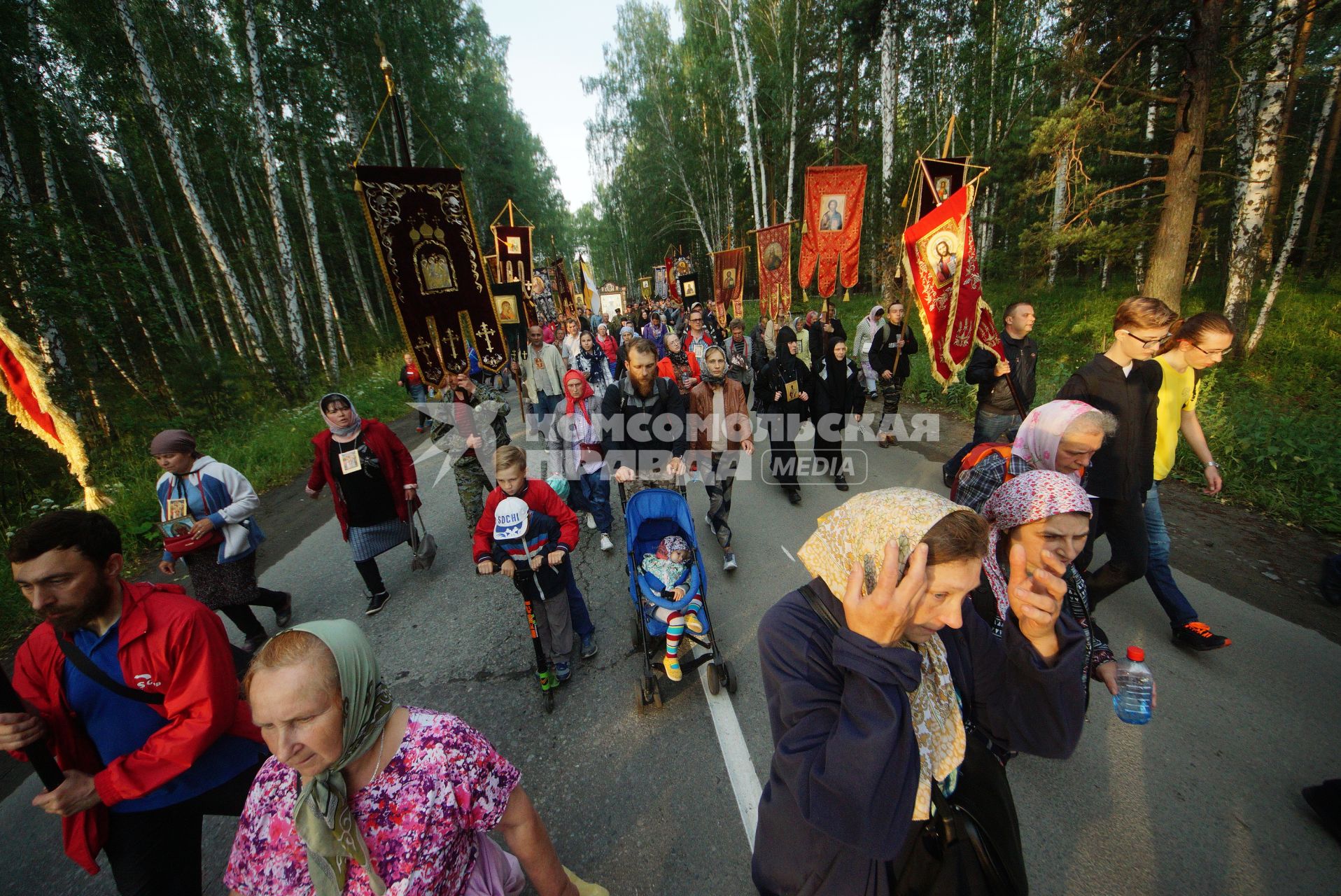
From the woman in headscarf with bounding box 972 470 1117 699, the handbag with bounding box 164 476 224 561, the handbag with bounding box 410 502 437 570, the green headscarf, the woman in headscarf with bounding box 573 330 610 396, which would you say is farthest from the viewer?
the woman in headscarf with bounding box 573 330 610 396

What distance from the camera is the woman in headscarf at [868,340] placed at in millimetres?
7902

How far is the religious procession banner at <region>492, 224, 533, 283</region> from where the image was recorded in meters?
9.82

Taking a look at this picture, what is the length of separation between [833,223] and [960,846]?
10.4 metres

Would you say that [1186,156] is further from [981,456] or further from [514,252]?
[514,252]

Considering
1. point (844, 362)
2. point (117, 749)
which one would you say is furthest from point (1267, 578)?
point (117, 749)

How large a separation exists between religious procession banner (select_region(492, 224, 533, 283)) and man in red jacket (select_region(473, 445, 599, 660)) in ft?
25.5

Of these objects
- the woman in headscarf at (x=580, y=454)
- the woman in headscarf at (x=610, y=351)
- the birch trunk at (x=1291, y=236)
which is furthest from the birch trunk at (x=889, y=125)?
the woman in headscarf at (x=580, y=454)

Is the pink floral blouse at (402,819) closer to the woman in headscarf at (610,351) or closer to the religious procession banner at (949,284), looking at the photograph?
the religious procession banner at (949,284)

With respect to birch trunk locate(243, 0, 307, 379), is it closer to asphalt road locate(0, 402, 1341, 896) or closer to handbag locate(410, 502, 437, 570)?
handbag locate(410, 502, 437, 570)

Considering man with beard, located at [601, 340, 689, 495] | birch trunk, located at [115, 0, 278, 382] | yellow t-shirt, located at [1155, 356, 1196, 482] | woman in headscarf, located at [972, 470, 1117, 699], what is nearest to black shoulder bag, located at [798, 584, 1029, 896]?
woman in headscarf, located at [972, 470, 1117, 699]

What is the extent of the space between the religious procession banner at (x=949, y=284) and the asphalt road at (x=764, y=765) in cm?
256

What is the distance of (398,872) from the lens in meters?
1.23

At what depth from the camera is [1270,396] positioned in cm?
649

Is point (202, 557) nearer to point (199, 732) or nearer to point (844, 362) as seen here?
point (199, 732)
